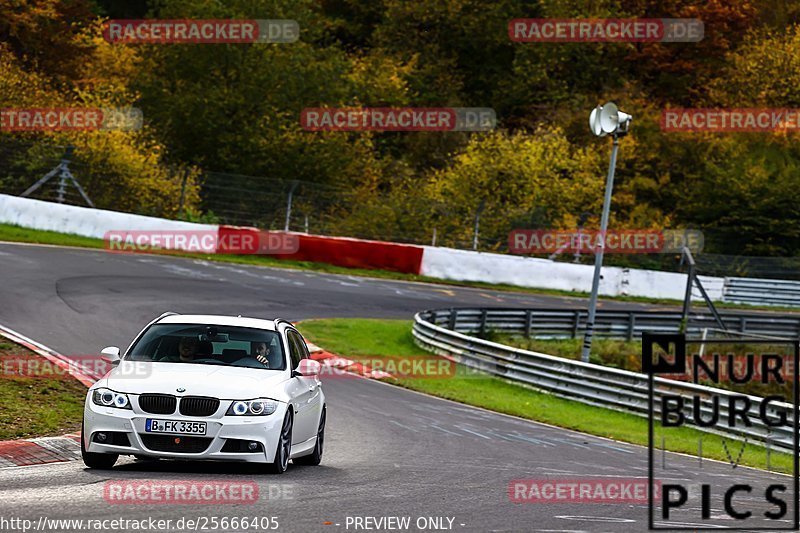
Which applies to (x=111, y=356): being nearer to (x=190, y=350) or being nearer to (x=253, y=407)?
(x=190, y=350)

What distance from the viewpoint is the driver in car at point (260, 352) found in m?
11.4

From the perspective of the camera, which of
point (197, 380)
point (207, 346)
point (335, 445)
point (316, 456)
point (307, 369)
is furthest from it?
Answer: point (335, 445)

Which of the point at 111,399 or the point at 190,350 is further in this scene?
the point at 190,350

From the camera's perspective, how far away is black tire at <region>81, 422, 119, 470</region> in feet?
33.6

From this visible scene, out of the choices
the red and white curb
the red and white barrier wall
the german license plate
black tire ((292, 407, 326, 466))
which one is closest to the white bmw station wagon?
the german license plate

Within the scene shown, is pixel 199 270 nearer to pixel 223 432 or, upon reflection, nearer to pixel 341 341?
pixel 341 341

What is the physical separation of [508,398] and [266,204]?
17.8 metres

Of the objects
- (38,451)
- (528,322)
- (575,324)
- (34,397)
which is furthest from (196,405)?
(575,324)

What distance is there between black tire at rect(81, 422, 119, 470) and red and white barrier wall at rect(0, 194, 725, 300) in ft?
84.4

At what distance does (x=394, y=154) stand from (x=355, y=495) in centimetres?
5464

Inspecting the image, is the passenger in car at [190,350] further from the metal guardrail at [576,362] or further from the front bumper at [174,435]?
the metal guardrail at [576,362]

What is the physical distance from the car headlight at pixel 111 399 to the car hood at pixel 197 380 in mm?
50

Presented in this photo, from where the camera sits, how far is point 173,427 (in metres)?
10.0

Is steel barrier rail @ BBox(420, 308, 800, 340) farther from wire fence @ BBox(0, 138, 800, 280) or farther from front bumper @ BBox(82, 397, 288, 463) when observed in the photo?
front bumper @ BBox(82, 397, 288, 463)
